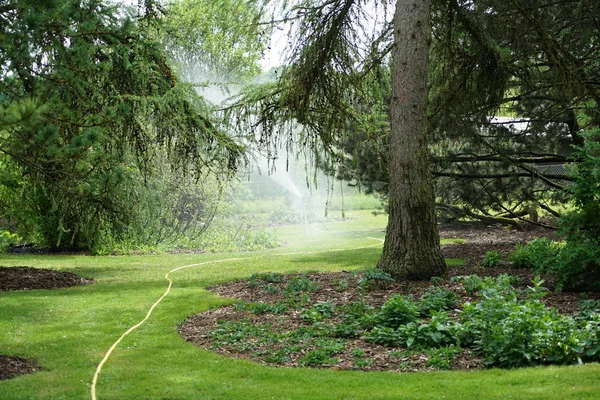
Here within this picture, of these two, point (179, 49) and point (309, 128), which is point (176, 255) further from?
point (179, 49)

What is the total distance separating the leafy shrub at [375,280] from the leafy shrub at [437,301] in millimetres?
793

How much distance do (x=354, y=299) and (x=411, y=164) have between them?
6.15 feet

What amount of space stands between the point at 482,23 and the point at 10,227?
8.95m

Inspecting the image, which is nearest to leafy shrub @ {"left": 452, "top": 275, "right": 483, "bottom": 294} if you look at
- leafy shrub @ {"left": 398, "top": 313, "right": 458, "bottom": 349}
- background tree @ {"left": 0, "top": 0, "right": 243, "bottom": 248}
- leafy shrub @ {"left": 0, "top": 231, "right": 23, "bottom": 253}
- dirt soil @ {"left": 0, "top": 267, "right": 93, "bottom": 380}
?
leafy shrub @ {"left": 398, "top": 313, "right": 458, "bottom": 349}

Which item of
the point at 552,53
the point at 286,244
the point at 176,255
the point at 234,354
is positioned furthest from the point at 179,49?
the point at 234,354

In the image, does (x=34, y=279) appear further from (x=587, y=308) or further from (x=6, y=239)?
(x=587, y=308)

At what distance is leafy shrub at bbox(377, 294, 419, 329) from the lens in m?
5.71

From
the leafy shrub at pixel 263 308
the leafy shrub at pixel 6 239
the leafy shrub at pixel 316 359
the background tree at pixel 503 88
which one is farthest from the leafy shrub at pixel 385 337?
the leafy shrub at pixel 6 239

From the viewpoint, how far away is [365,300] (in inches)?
274

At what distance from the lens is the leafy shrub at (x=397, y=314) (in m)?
5.71

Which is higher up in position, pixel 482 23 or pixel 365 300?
pixel 482 23

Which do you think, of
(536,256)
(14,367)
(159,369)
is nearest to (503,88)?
(536,256)

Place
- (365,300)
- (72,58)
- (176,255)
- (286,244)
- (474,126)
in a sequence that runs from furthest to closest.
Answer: (286,244) → (176,255) → (474,126) → (365,300) → (72,58)

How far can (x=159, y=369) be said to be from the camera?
15.7ft
